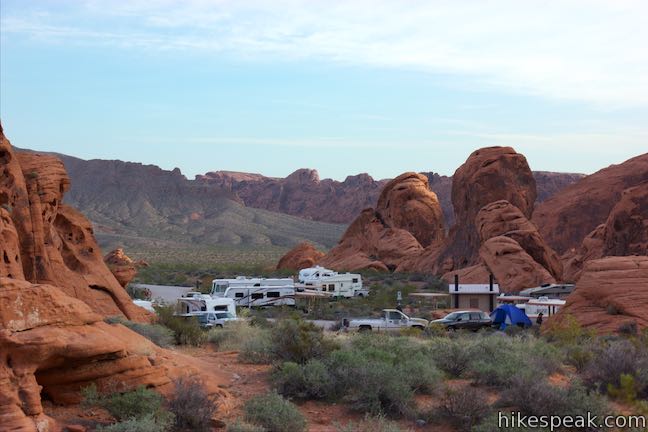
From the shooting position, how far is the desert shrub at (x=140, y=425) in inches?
458

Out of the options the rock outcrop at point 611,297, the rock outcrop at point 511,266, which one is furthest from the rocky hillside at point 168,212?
the rock outcrop at point 611,297

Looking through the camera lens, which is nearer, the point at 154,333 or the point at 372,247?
the point at 154,333

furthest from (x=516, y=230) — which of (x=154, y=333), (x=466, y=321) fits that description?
(x=154, y=333)

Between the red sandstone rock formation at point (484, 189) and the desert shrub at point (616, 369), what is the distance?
140ft

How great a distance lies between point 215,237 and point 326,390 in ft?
394

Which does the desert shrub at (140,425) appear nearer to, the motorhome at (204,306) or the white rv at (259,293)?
the motorhome at (204,306)

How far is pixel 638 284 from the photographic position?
87.4 feet

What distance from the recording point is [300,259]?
73625 millimetres

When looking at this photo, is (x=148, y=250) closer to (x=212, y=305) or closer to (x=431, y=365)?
(x=212, y=305)

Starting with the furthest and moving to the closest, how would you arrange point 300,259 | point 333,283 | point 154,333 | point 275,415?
point 300,259, point 333,283, point 154,333, point 275,415

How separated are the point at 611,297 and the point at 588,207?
52.2 metres

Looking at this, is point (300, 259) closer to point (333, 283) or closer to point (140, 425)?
point (333, 283)

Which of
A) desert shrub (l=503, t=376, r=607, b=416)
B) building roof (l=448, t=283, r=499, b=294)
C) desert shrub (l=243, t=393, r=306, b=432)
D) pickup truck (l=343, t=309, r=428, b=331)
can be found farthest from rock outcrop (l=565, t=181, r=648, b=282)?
desert shrub (l=243, t=393, r=306, b=432)

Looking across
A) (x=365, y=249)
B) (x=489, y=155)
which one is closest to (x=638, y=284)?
(x=489, y=155)
